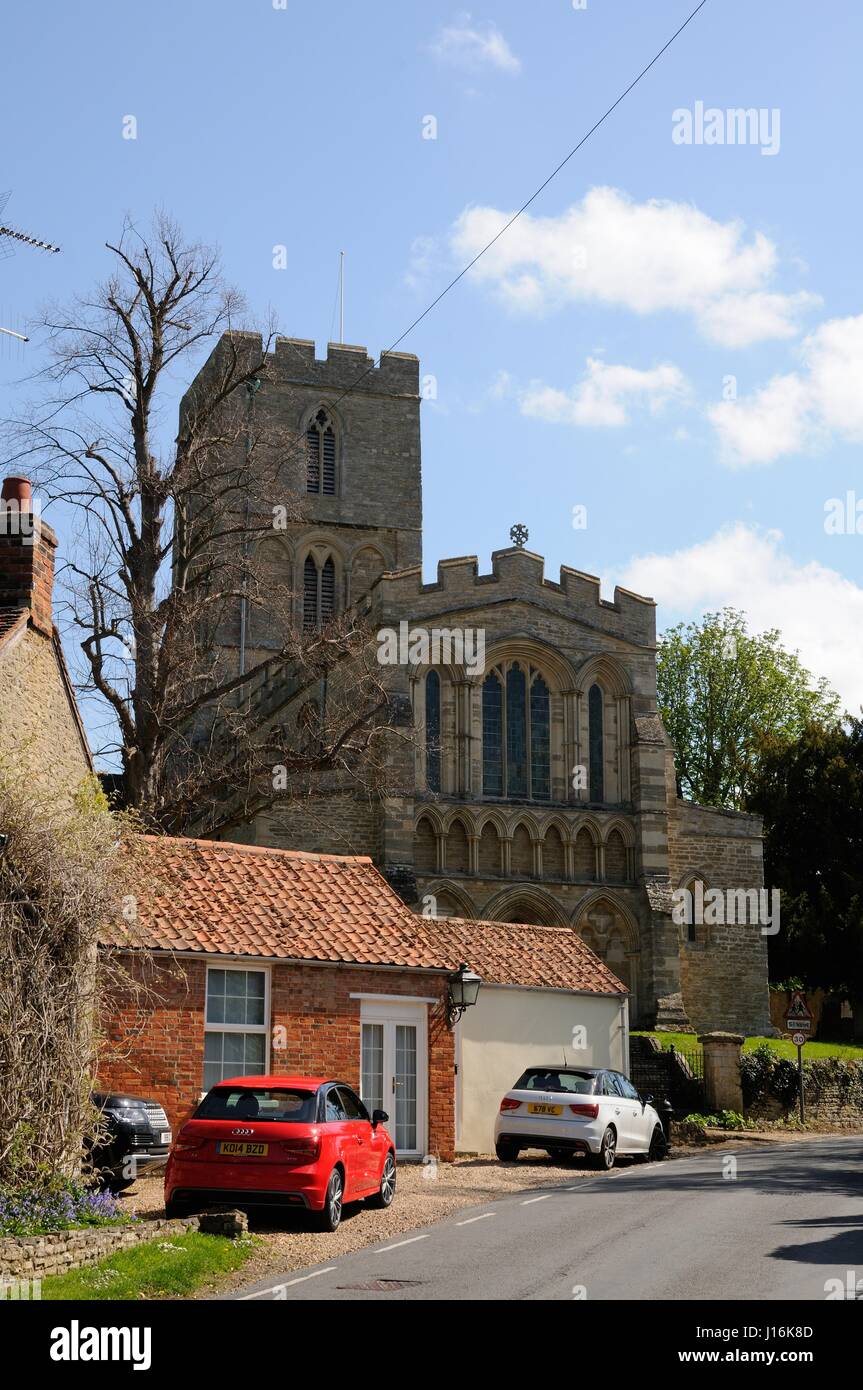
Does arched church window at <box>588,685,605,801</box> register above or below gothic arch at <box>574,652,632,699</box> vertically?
below

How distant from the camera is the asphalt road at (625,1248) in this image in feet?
34.8

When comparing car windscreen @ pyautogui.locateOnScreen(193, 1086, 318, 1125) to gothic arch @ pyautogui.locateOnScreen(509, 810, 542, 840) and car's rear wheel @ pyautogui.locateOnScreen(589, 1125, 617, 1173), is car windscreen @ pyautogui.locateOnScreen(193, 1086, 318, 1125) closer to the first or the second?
car's rear wheel @ pyautogui.locateOnScreen(589, 1125, 617, 1173)

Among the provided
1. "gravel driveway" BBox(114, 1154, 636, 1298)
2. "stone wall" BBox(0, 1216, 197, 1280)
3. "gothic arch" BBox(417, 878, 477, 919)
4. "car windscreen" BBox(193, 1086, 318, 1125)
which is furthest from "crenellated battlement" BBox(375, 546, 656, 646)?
"stone wall" BBox(0, 1216, 197, 1280)

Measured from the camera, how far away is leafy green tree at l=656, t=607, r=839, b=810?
61.1 m

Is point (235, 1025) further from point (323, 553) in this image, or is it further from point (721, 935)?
point (323, 553)

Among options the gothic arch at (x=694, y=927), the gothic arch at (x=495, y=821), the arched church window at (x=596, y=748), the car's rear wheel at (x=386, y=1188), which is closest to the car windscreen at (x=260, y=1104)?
the car's rear wheel at (x=386, y=1188)

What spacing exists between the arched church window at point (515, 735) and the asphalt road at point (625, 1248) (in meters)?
21.6

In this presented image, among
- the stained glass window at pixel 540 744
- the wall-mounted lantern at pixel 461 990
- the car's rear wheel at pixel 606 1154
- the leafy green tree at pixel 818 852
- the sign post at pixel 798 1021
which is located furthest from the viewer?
the leafy green tree at pixel 818 852

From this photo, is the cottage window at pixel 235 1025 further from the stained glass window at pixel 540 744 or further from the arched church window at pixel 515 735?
the stained glass window at pixel 540 744

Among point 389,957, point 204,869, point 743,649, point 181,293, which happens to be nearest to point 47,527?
point 204,869

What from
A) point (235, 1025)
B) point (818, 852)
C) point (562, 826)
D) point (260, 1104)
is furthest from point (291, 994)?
point (818, 852)

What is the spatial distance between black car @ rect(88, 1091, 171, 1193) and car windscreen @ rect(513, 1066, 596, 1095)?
6.67 metres

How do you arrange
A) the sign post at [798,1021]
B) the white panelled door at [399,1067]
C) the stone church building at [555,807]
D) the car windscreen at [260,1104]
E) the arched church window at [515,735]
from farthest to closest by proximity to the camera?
1. the arched church window at [515,735]
2. the stone church building at [555,807]
3. the sign post at [798,1021]
4. the white panelled door at [399,1067]
5. the car windscreen at [260,1104]

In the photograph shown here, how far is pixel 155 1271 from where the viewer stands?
36.1ft
